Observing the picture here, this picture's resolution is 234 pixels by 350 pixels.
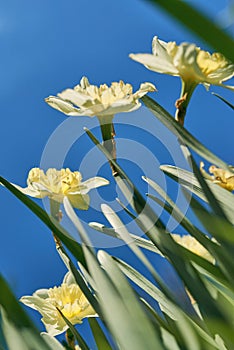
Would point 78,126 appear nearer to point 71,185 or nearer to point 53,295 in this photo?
point 71,185

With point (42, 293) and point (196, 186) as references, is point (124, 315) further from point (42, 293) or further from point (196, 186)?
point (42, 293)

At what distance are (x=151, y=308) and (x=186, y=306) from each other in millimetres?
80

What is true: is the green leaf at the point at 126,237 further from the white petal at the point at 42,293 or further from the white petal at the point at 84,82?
the white petal at the point at 42,293

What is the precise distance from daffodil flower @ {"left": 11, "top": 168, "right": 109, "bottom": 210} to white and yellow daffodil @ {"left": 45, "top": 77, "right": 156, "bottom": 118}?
0.24 feet

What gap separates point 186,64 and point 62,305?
35 centimetres

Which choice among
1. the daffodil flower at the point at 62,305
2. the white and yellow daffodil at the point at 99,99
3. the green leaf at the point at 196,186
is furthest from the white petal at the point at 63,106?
the daffodil flower at the point at 62,305

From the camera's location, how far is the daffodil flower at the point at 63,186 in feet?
1.67

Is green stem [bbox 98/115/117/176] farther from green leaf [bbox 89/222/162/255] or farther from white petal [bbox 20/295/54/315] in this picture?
white petal [bbox 20/295/54/315]

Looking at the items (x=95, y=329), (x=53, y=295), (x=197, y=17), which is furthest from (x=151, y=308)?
(x=197, y=17)

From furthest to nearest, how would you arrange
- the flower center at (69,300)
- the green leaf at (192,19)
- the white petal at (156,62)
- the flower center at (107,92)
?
1. the flower center at (69,300)
2. the flower center at (107,92)
3. the white petal at (156,62)
4. the green leaf at (192,19)

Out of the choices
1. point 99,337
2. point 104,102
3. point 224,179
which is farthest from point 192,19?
point 224,179

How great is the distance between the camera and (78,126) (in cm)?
47

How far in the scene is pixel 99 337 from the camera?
1.58ft

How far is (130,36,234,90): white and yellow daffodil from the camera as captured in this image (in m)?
Answer: 0.34
